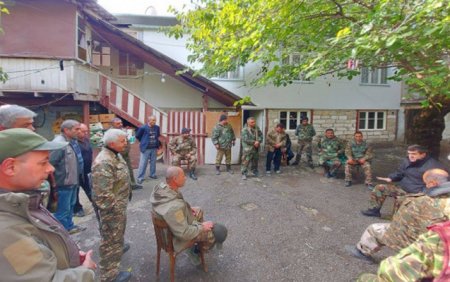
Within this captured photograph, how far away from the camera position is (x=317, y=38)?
6.75 meters

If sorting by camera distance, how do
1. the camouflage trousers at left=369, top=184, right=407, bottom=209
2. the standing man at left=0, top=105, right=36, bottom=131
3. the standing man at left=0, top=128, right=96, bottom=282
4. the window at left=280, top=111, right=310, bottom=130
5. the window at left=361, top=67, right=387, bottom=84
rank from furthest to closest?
1. the window at left=361, top=67, right=387, bottom=84
2. the window at left=280, top=111, right=310, bottom=130
3. the camouflage trousers at left=369, top=184, right=407, bottom=209
4. the standing man at left=0, top=105, right=36, bottom=131
5. the standing man at left=0, top=128, right=96, bottom=282

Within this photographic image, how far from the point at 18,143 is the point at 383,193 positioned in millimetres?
5826

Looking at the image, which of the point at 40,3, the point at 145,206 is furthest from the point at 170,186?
the point at 40,3

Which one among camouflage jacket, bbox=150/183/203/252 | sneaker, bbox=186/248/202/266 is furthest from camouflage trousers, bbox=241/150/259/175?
camouflage jacket, bbox=150/183/203/252

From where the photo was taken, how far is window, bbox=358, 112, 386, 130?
14.3 metres

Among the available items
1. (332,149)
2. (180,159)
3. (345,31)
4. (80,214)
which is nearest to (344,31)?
(345,31)

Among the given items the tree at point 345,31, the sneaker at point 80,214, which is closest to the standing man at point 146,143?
the sneaker at point 80,214

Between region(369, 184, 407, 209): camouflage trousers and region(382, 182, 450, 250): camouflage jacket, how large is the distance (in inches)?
88.6

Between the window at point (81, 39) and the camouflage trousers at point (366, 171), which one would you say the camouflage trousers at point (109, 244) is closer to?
the camouflage trousers at point (366, 171)

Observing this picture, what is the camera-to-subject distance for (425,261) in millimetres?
1569

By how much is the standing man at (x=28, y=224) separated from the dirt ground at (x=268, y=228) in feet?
7.49

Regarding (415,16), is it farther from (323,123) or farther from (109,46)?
(109,46)

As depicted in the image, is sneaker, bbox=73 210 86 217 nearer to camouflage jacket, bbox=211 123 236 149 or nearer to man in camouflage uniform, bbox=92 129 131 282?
man in camouflage uniform, bbox=92 129 131 282

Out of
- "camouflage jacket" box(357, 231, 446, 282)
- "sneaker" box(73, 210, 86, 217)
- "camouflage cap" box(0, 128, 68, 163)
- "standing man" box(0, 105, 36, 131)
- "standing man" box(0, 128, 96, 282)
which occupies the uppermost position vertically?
"standing man" box(0, 105, 36, 131)
